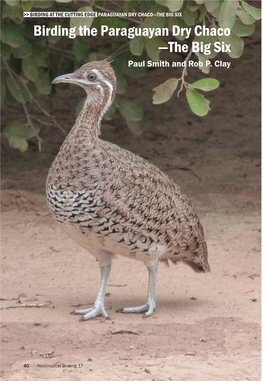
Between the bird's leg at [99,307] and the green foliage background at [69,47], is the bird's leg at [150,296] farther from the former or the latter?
the green foliage background at [69,47]

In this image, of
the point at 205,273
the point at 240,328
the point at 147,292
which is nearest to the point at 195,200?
the point at 205,273

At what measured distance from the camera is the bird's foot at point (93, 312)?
5.25m

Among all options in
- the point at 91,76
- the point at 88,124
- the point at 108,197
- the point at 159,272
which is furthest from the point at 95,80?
the point at 159,272

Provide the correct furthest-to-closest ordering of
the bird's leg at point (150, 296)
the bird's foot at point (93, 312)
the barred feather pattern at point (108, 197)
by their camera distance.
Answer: the bird's leg at point (150, 296), the bird's foot at point (93, 312), the barred feather pattern at point (108, 197)

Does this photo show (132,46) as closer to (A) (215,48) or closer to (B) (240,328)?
(A) (215,48)

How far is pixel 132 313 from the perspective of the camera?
215 inches

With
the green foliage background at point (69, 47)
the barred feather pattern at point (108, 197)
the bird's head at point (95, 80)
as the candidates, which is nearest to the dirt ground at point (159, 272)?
the barred feather pattern at point (108, 197)

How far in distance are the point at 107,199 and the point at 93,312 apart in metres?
0.93

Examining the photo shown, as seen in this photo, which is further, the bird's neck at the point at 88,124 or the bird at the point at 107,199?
the bird's neck at the point at 88,124

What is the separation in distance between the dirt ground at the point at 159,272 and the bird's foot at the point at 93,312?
44 mm

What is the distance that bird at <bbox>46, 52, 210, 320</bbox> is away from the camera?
488cm

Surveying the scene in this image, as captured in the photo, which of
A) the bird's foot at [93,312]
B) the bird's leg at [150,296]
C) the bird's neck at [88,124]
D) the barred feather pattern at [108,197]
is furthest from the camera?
the bird's leg at [150,296]

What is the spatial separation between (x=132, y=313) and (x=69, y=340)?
770 mm

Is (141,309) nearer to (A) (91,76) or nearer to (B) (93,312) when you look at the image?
(B) (93,312)
